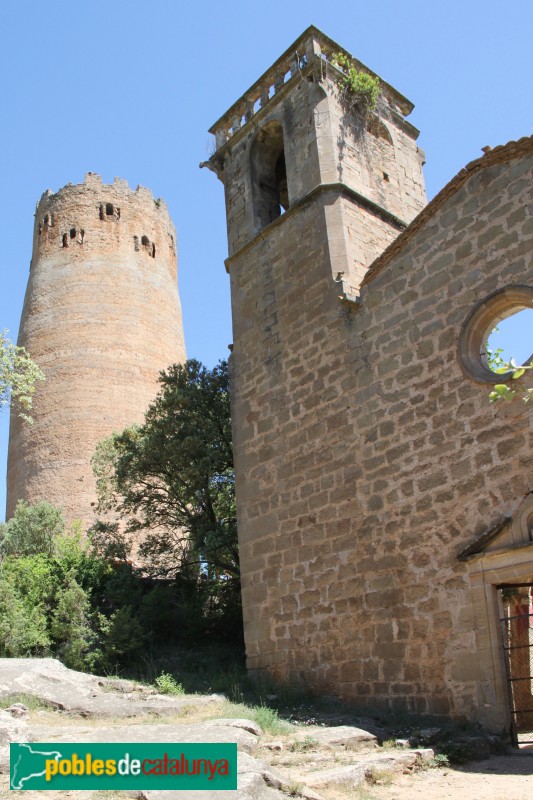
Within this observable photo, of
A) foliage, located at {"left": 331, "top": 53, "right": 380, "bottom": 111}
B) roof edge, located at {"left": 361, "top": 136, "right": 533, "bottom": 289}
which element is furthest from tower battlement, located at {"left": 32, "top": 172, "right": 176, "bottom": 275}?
roof edge, located at {"left": 361, "top": 136, "right": 533, "bottom": 289}

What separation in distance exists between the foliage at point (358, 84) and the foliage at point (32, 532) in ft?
37.6

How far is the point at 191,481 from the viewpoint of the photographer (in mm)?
13469

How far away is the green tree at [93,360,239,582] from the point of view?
13.2m

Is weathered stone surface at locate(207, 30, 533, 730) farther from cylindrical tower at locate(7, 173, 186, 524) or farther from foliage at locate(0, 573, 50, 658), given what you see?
cylindrical tower at locate(7, 173, 186, 524)

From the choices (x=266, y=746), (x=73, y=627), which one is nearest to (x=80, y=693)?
(x=266, y=746)

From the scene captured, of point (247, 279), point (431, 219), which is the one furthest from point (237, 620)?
point (431, 219)

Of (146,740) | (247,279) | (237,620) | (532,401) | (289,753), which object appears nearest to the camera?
(146,740)

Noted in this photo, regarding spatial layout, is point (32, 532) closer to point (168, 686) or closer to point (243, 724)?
point (168, 686)

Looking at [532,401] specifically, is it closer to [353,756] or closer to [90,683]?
[353,756]

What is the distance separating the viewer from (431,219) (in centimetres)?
891

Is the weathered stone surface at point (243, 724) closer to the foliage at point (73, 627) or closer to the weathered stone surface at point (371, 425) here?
the weathered stone surface at point (371, 425)

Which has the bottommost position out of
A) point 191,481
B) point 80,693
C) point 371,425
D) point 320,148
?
point 80,693

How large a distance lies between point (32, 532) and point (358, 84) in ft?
41.2

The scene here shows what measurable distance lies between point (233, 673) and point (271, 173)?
26.3 feet
